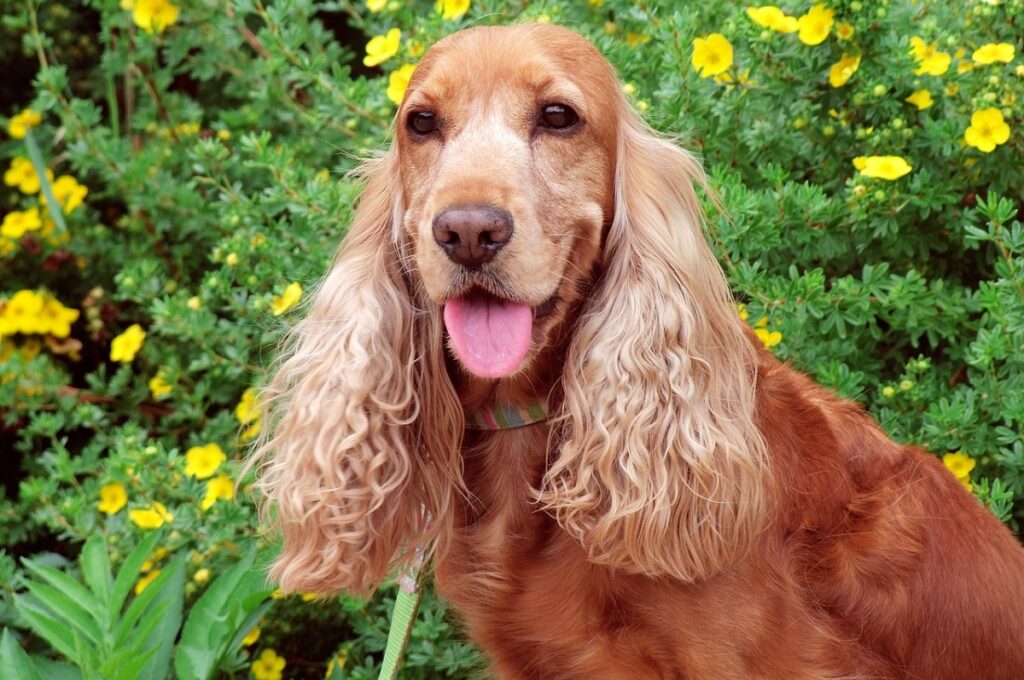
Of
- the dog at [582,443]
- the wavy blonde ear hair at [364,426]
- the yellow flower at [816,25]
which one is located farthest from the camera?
the yellow flower at [816,25]

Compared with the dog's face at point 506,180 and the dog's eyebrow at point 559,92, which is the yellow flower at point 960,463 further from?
the dog's eyebrow at point 559,92

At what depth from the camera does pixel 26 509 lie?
10.5ft

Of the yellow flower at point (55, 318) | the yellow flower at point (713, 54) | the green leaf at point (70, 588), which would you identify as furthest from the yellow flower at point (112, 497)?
the yellow flower at point (713, 54)

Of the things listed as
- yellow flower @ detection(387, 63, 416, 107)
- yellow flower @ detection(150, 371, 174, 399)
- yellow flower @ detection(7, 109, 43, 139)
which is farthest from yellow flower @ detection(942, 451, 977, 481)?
yellow flower @ detection(7, 109, 43, 139)

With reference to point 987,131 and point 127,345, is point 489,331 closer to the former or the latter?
point 987,131

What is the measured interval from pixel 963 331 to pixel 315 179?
1.58 m

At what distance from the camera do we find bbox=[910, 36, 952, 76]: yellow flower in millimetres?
2543

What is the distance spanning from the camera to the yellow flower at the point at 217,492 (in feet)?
8.77

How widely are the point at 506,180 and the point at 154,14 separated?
6.19 ft

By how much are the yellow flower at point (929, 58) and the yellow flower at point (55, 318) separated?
2.36 meters

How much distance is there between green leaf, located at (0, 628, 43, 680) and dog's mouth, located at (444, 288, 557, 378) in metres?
1.11

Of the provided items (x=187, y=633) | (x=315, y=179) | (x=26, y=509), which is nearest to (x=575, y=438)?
(x=187, y=633)

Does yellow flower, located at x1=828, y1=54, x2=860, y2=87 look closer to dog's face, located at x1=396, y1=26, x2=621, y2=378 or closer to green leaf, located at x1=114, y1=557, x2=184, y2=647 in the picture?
dog's face, located at x1=396, y1=26, x2=621, y2=378

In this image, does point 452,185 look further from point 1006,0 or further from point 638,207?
point 1006,0
